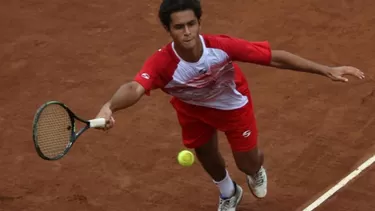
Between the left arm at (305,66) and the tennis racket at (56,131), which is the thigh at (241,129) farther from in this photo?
the tennis racket at (56,131)

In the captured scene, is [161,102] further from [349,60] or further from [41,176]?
[349,60]

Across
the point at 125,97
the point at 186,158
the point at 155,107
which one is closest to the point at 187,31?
the point at 125,97

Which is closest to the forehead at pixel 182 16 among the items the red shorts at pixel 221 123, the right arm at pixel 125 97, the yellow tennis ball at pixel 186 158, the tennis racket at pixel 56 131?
the right arm at pixel 125 97

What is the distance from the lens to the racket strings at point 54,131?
5570 millimetres

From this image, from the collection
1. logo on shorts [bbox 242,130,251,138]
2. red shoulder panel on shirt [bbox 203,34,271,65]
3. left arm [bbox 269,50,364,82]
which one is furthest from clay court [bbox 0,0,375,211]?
red shoulder panel on shirt [bbox 203,34,271,65]

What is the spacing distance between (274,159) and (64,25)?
452 cm

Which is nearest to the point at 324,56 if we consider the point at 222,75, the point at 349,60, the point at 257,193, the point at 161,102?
the point at 349,60

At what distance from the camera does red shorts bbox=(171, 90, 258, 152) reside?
643 centimetres

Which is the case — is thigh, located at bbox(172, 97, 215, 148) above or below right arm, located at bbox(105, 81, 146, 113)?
below

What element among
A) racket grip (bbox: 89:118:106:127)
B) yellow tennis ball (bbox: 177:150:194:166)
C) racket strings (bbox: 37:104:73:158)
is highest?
racket grip (bbox: 89:118:106:127)

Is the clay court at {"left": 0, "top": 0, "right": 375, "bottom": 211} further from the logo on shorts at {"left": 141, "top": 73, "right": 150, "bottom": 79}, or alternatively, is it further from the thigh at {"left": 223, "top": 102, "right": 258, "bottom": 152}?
the logo on shorts at {"left": 141, "top": 73, "right": 150, "bottom": 79}

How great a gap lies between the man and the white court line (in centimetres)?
75

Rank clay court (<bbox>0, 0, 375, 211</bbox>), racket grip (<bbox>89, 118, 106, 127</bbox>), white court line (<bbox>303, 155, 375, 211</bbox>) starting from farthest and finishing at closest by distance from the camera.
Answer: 1. clay court (<bbox>0, 0, 375, 211</bbox>)
2. white court line (<bbox>303, 155, 375, 211</bbox>)
3. racket grip (<bbox>89, 118, 106, 127</bbox>)

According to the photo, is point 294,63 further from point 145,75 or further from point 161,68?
point 145,75
